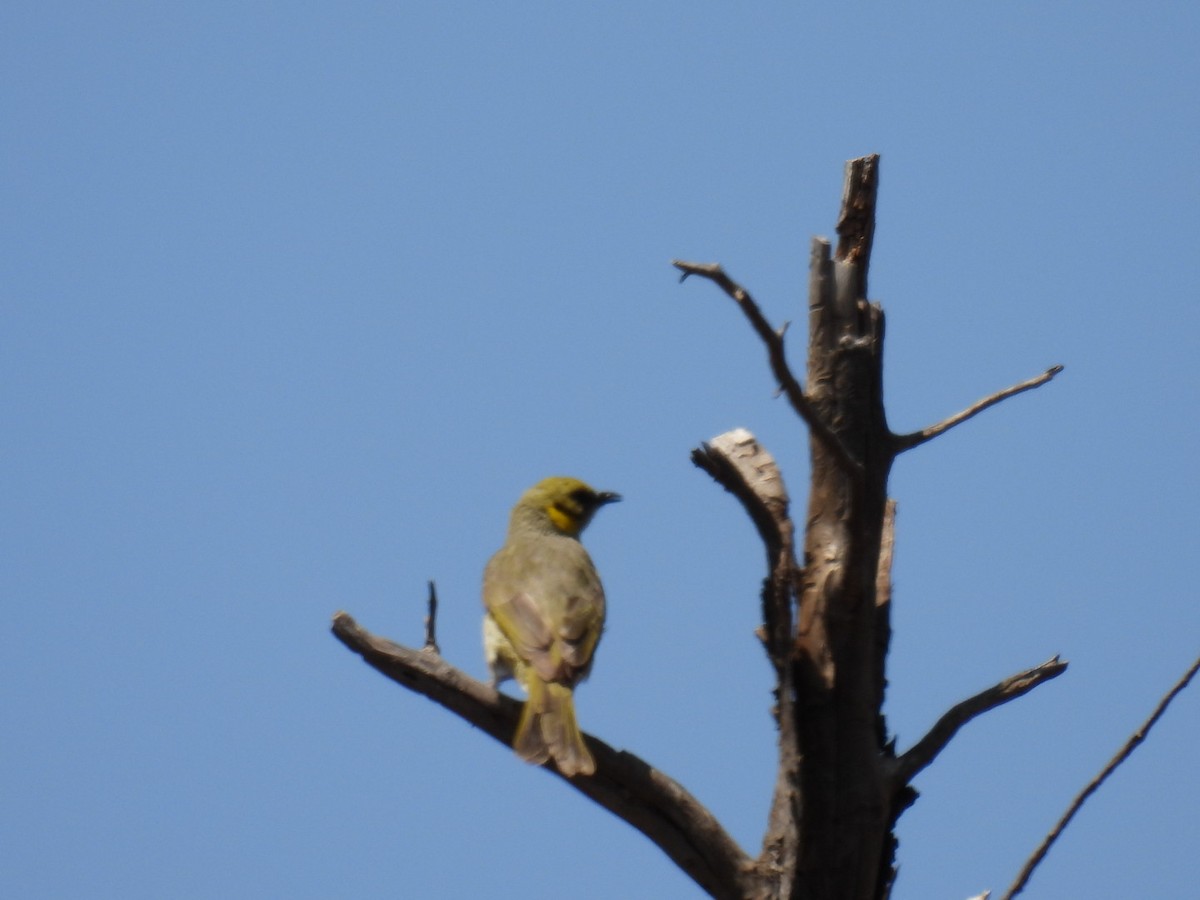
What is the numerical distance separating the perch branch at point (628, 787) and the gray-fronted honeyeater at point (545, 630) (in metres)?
0.12

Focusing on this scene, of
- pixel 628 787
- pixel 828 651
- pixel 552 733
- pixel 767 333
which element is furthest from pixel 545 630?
pixel 767 333

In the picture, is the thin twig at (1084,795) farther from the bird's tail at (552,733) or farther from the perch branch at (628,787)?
the bird's tail at (552,733)

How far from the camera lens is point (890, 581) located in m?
5.63

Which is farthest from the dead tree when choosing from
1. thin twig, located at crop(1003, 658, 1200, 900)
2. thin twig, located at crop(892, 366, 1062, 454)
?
thin twig, located at crop(1003, 658, 1200, 900)

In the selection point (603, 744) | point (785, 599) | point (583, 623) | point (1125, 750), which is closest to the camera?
point (1125, 750)

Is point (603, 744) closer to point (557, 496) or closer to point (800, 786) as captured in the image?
point (800, 786)

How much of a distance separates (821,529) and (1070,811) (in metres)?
1.44

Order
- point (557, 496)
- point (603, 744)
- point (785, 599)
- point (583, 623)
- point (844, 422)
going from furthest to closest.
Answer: point (557, 496) < point (583, 623) < point (603, 744) < point (844, 422) < point (785, 599)

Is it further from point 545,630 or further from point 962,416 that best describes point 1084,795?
point 545,630

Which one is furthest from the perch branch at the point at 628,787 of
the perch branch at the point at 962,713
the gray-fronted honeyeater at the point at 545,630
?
the perch branch at the point at 962,713

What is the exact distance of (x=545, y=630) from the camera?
6.77 m

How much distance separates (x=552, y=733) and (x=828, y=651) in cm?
125

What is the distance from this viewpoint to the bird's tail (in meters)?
5.59

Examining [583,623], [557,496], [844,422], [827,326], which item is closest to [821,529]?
[844,422]
